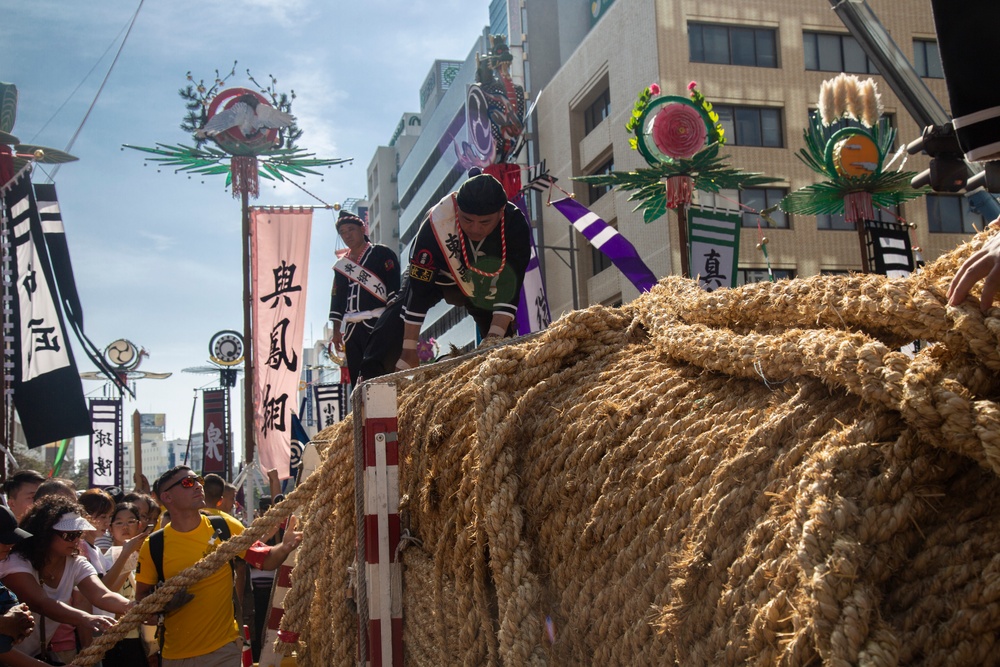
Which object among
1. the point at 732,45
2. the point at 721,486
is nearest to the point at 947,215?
the point at 732,45

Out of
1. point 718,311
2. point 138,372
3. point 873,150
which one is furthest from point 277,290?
point 138,372

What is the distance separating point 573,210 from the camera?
9.26 m

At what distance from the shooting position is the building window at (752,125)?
861 inches

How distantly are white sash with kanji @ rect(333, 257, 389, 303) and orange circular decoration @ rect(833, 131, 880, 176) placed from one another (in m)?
9.09

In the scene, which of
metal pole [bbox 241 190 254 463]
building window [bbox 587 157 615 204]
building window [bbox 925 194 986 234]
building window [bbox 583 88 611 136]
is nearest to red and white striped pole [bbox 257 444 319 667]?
metal pole [bbox 241 190 254 463]

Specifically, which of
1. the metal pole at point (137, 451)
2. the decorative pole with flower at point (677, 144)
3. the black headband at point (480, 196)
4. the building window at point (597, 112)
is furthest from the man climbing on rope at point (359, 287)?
the building window at point (597, 112)

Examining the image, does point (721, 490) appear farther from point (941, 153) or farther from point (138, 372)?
point (138, 372)

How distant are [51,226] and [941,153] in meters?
12.2

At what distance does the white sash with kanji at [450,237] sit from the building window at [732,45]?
19296mm

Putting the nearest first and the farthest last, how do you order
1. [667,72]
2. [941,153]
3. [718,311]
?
[718,311] → [941,153] → [667,72]

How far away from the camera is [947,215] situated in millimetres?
22391

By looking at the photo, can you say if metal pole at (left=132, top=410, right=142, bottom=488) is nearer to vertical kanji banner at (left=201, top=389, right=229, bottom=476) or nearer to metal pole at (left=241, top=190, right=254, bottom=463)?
metal pole at (left=241, top=190, right=254, bottom=463)

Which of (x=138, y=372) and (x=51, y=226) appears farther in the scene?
(x=138, y=372)

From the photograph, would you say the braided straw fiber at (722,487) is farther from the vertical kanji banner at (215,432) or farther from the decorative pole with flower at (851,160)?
the vertical kanji banner at (215,432)
